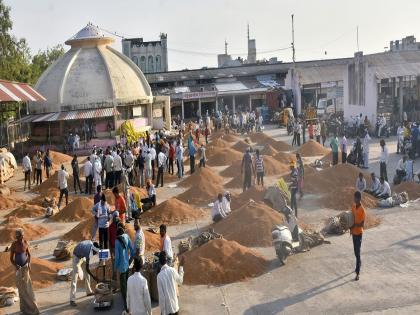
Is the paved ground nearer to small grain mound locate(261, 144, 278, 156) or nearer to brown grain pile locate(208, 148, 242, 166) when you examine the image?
brown grain pile locate(208, 148, 242, 166)

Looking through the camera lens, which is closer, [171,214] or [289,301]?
[289,301]

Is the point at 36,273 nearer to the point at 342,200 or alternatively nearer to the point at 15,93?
the point at 342,200

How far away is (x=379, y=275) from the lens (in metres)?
11.3

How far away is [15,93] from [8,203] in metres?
9.94

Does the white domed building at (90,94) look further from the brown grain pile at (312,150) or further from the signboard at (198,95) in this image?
the brown grain pile at (312,150)

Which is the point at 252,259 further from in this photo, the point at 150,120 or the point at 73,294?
the point at 150,120

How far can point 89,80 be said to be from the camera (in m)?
41.3

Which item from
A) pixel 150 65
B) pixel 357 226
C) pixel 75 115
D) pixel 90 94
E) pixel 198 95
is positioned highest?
pixel 150 65

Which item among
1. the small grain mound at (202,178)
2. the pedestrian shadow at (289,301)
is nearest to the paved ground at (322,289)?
the pedestrian shadow at (289,301)

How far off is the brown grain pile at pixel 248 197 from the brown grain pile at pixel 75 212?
4.89 metres

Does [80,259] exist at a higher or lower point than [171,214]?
higher

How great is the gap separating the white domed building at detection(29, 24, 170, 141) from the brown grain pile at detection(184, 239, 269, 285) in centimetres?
2737

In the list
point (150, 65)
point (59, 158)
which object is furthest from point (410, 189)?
point (150, 65)

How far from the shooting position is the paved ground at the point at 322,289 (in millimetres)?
10023
